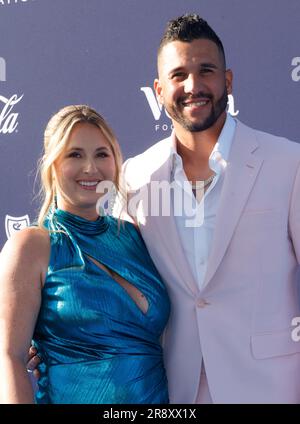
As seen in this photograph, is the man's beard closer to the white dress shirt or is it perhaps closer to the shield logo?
the white dress shirt

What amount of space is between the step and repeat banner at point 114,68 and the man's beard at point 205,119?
2.16 ft

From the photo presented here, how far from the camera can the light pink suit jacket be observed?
85.3 inches

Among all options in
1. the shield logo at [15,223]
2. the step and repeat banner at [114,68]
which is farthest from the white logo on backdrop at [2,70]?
the shield logo at [15,223]

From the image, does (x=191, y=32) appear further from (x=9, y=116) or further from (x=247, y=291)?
(x=9, y=116)

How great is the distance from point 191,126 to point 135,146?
0.90 meters

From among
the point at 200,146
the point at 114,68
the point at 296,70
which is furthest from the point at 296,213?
the point at 114,68

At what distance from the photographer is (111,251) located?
2.18m

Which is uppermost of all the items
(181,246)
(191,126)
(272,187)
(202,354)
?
(191,126)

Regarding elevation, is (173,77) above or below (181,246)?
above

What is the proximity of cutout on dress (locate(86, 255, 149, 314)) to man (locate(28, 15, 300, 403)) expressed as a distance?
0.45 feet

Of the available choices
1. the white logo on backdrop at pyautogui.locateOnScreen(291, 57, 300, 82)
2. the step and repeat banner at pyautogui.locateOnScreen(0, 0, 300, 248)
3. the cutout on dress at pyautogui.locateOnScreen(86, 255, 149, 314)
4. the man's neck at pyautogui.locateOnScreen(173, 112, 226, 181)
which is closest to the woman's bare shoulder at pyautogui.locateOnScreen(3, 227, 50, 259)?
the cutout on dress at pyautogui.locateOnScreen(86, 255, 149, 314)

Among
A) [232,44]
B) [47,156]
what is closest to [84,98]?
[232,44]

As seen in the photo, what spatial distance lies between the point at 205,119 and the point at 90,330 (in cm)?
74

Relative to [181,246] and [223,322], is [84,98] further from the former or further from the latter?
[223,322]
